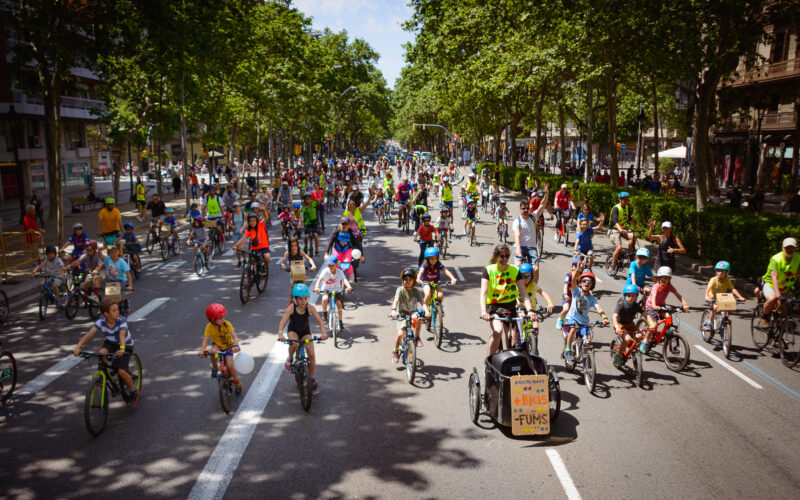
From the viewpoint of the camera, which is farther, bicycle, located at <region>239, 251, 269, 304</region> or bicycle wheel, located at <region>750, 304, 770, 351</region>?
bicycle, located at <region>239, 251, 269, 304</region>

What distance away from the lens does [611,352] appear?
9086 millimetres

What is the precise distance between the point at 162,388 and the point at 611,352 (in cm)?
685

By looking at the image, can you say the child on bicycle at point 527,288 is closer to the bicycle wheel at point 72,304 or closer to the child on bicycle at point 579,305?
the child on bicycle at point 579,305

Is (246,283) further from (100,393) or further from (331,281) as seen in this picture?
(100,393)

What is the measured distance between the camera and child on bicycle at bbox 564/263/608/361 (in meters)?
8.24

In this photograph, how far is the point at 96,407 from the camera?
677cm

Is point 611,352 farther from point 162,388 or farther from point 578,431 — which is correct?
point 162,388

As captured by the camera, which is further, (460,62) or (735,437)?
(460,62)

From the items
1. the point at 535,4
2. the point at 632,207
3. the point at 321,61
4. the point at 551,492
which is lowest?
the point at 551,492

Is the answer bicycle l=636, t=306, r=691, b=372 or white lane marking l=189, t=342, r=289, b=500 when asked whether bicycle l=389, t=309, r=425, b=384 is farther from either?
bicycle l=636, t=306, r=691, b=372

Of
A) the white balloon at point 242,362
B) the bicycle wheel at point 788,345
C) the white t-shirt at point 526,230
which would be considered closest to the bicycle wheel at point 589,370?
the bicycle wheel at point 788,345

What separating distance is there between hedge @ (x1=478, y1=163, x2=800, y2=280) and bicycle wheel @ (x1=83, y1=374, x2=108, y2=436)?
13.8 meters

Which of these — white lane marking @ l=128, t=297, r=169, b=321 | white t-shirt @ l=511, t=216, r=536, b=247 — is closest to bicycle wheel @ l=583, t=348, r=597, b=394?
white t-shirt @ l=511, t=216, r=536, b=247

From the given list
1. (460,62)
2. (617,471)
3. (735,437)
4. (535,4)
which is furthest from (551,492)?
(460,62)
